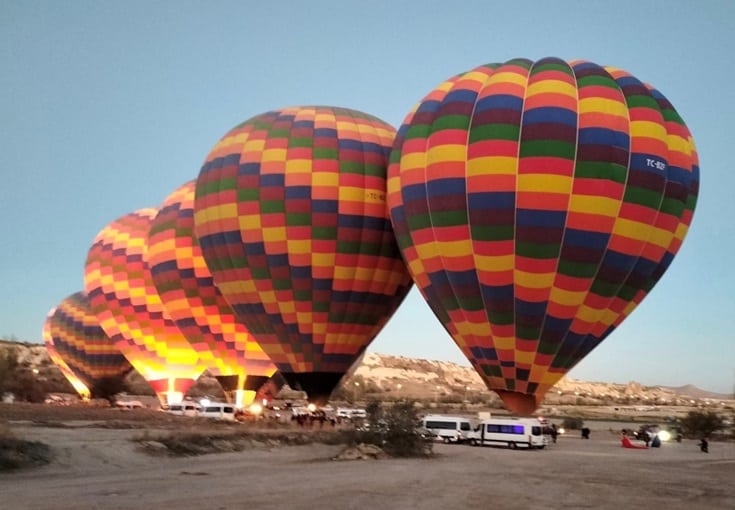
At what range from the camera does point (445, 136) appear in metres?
21.2

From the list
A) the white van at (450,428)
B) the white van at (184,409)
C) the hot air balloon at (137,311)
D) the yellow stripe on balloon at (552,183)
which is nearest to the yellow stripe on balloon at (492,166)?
the yellow stripe on balloon at (552,183)

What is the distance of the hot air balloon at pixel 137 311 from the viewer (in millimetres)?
34938

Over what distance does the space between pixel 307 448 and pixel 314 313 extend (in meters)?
4.80

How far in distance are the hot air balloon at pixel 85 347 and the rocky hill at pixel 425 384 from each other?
95.8ft

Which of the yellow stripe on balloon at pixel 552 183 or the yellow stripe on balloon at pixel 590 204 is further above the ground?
the yellow stripe on balloon at pixel 552 183

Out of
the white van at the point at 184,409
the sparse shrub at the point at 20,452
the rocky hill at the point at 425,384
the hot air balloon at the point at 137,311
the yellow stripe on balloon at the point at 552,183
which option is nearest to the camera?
the sparse shrub at the point at 20,452

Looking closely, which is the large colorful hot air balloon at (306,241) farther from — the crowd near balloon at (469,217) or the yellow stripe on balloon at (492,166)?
the yellow stripe on balloon at (492,166)

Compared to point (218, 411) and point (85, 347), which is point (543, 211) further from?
point (85, 347)

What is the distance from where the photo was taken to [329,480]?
46.4ft

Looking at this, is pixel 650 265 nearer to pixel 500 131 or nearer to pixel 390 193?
pixel 500 131

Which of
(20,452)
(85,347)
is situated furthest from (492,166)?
(85,347)

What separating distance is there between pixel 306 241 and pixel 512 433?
31.7ft

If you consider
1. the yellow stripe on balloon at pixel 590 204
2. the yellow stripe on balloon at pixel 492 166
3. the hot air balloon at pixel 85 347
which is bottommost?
the hot air balloon at pixel 85 347

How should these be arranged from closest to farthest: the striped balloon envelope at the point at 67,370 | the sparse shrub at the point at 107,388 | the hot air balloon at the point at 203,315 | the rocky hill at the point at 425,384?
the hot air balloon at the point at 203,315
the sparse shrub at the point at 107,388
the striped balloon envelope at the point at 67,370
the rocky hill at the point at 425,384
